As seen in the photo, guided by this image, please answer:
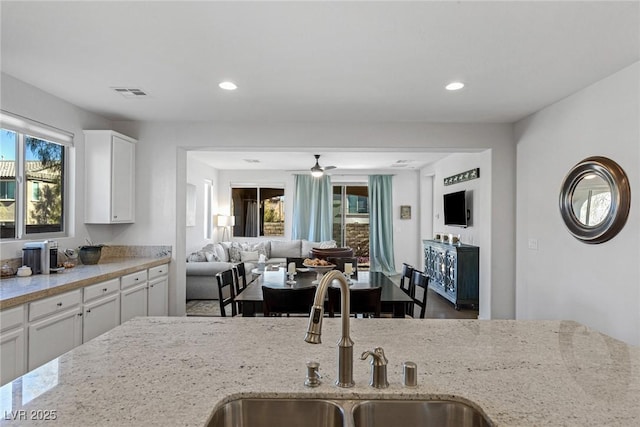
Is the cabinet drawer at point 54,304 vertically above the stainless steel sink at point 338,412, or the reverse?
the stainless steel sink at point 338,412

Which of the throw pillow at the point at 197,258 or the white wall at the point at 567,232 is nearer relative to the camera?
the white wall at the point at 567,232

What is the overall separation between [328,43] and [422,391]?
6.99 feet

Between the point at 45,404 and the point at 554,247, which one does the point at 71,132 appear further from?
the point at 554,247

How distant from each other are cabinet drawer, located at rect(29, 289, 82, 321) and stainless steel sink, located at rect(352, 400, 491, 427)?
2.44 meters

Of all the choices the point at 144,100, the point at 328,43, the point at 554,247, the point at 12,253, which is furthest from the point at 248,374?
the point at 554,247

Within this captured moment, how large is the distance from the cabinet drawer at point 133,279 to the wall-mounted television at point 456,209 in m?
4.70

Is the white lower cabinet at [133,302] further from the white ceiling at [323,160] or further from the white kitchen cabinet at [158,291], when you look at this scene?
the white ceiling at [323,160]

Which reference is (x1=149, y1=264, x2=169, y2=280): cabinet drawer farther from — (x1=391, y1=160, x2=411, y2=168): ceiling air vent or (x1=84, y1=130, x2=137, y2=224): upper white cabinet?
(x1=391, y1=160, x2=411, y2=168): ceiling air vent

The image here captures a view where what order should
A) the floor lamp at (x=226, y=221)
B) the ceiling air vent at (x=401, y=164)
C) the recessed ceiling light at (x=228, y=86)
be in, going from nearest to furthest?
1. the recessed ceiling light at (x=228, y=86)
2. the ceiling air vent at (x=401, y=164)
3. the floor lamp at (x=226, y=221)

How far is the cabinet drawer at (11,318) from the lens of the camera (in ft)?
7.07

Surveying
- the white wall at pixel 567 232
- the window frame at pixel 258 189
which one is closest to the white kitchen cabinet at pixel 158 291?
the white wall at pixel 567 232

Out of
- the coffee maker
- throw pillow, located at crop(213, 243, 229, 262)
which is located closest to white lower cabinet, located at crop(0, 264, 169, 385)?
the coffee maker

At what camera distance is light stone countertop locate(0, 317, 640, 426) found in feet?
2.95

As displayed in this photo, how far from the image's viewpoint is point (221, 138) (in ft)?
14.4
